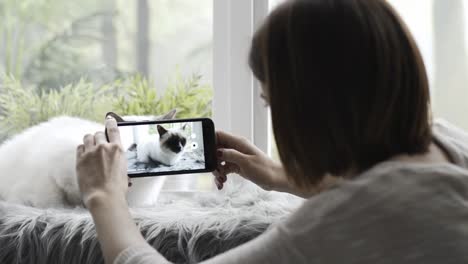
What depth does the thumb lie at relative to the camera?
1.22 m

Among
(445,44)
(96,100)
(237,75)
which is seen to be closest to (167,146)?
(237,75)

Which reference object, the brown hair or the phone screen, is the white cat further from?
the brown hair

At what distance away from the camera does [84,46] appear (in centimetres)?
183

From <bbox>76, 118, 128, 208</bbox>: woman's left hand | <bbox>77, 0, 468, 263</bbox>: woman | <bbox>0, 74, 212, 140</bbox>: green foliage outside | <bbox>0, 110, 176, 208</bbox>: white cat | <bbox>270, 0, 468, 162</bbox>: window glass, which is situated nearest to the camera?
<bbox>77, 0, 468, 263</bbox>: woman

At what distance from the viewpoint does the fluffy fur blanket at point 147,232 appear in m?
1.07

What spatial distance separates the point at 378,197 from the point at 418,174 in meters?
0.06

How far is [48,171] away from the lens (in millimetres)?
1329

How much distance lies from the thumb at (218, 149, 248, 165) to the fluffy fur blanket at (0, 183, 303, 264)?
10 cm

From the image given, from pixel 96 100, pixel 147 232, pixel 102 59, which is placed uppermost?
pixel 102 59

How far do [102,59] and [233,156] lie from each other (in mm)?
753

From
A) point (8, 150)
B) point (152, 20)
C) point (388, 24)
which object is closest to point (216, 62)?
point (152, 20)

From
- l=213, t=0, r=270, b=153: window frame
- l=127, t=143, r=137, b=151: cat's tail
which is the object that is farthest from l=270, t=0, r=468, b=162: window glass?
l=127, t=143, r=137, b=151: cat's tail

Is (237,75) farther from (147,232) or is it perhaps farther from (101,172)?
(101,172)

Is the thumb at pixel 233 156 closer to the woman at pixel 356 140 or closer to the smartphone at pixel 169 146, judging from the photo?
the smartphone at pixel 169 146
